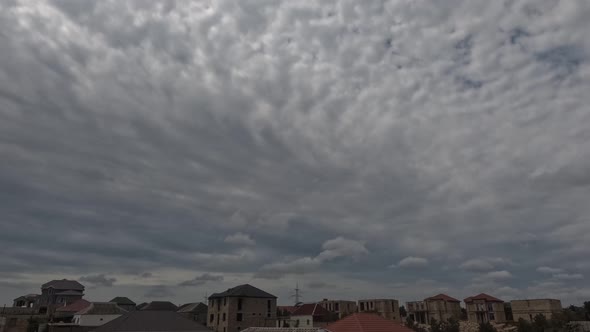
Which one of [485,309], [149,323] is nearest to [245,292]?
[149,323]

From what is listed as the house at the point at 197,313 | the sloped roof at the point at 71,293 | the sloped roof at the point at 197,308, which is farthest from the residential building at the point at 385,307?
the sloped roof at the point at 71,293

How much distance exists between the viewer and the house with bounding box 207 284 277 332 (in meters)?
88.2

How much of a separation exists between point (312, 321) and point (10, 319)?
64.6 meters

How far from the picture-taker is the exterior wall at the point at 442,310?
109 m

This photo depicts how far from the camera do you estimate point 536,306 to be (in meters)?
101

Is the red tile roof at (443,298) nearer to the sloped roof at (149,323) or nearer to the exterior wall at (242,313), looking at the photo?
the exterior wall at (242,313)

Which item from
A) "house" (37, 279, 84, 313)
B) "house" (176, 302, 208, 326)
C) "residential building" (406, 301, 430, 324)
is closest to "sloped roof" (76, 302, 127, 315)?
"house" (176, 302, 208, 326)

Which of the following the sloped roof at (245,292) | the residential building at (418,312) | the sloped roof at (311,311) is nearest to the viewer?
the sloped roof at (245,292)

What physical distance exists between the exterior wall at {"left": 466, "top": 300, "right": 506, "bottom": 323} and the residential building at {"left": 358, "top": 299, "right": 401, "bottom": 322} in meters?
20.1

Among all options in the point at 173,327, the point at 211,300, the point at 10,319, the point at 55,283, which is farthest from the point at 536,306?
the point at 55,283

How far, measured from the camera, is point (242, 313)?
8906 cm

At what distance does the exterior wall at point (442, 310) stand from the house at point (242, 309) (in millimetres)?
48030

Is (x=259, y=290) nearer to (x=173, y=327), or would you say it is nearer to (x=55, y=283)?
(x=173, y=327)

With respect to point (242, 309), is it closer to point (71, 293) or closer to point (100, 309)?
point (100, 309)
